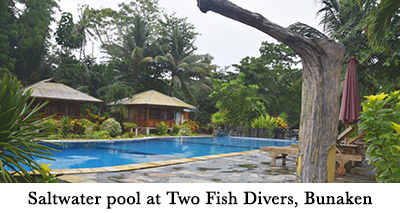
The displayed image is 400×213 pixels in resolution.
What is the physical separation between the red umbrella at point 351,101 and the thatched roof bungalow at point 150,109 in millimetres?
15542

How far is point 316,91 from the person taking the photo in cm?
311

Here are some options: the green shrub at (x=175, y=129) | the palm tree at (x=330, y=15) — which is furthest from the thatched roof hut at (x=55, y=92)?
the palm tree at (x=330, y=15)

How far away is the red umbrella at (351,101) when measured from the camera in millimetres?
5133

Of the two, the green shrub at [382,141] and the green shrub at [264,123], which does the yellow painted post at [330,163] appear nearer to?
the green shrub at [382,141]

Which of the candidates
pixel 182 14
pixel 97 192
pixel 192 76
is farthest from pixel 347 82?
pixel 182 14

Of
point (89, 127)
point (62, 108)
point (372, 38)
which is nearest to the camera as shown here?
point (372, 38)

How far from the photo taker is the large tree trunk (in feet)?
10.1

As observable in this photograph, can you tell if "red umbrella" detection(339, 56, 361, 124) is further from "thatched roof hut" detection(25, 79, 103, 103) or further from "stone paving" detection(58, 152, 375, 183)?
"thatched roof hut" detection(25, 79, 103, 103)

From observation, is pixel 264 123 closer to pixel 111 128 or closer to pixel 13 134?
pixel 111 128

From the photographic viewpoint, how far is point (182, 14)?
28562mm

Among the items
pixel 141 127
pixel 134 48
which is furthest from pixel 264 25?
pixel 134 48

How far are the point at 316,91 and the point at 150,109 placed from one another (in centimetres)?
1943

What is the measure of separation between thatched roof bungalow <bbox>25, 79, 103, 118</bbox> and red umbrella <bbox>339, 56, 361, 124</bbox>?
14.0 metres

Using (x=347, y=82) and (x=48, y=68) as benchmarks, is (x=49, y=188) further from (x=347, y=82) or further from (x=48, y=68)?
(x=48, y=68)
